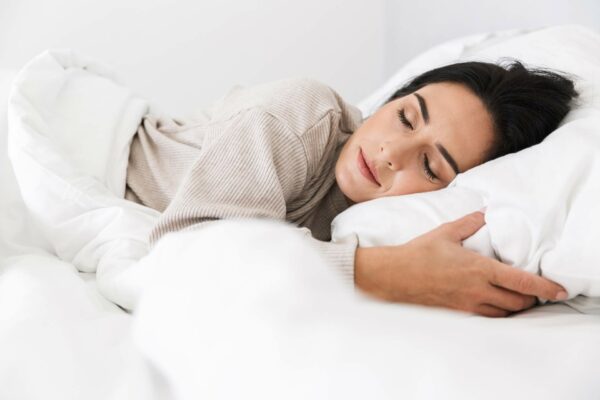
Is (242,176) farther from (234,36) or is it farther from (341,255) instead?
(234,36)

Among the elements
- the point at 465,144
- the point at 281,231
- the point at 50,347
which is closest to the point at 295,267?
the point at 281,231

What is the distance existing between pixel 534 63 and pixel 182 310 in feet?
3.29

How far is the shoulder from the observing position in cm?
109

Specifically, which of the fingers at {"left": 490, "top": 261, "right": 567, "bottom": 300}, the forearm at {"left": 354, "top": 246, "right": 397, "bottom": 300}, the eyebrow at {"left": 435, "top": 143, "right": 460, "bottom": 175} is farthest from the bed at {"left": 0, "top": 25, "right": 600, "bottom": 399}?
the eyebrow at {"left": 435, "top": 143, "right": 460, "bottom": 175}

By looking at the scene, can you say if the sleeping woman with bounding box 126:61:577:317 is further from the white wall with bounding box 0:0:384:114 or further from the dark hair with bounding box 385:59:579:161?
the white wall with bounding box 0:0:384:114

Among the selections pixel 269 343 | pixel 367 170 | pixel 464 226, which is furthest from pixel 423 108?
pixel 269 343

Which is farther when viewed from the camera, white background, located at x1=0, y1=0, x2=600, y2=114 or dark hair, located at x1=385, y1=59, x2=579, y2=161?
white background, located at x1=0, y1=0, x2=600, y2=114

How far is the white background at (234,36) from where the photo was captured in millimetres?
2088

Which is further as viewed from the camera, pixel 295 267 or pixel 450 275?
pixel 450 275

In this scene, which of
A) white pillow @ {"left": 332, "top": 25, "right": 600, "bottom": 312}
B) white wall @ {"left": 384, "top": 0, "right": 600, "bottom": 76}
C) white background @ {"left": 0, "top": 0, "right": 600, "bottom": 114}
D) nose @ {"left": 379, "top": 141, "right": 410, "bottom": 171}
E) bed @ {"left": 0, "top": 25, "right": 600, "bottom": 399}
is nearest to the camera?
bed @ {"left": 0, "top": 25, "right": 600, "bottom": 399}

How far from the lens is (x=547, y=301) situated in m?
0.90

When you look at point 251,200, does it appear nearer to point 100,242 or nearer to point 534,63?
point 100,242

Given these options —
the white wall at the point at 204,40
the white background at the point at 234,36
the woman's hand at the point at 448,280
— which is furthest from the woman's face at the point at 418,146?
the white wall at the point at 204,40

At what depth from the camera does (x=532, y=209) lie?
854 millimetres
